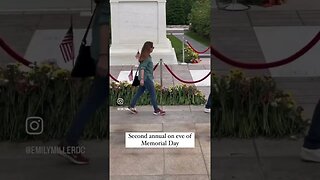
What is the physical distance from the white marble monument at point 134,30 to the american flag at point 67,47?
225mm

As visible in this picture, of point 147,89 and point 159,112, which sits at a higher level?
point 147,89

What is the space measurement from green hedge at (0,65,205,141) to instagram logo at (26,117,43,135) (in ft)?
0.07

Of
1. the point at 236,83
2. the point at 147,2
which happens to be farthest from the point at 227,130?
the point at 147,2

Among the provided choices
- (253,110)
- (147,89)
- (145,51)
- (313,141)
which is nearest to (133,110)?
(147,89)

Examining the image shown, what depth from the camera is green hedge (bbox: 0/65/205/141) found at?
12.0 ft

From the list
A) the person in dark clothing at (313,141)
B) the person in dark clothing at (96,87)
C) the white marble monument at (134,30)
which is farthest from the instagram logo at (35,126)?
the person in dark clothing at (313,141)

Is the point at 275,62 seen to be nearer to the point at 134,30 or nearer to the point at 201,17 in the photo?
the point at 201,17

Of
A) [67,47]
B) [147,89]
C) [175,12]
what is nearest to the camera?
[67,47]

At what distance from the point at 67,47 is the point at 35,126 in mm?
498

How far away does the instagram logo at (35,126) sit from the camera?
3674 millimetres

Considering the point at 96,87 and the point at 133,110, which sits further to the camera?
the point at 133,110

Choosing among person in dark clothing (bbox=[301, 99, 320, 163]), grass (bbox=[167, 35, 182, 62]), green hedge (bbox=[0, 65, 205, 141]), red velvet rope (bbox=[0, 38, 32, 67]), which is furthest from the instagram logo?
person in dark clothing (bbox=[301, 99, 320, 163])

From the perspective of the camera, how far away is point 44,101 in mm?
3707

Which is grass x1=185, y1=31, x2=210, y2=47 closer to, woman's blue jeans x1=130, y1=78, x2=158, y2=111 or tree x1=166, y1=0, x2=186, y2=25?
tree x1=166, y1=0, x2=186, y2=25
